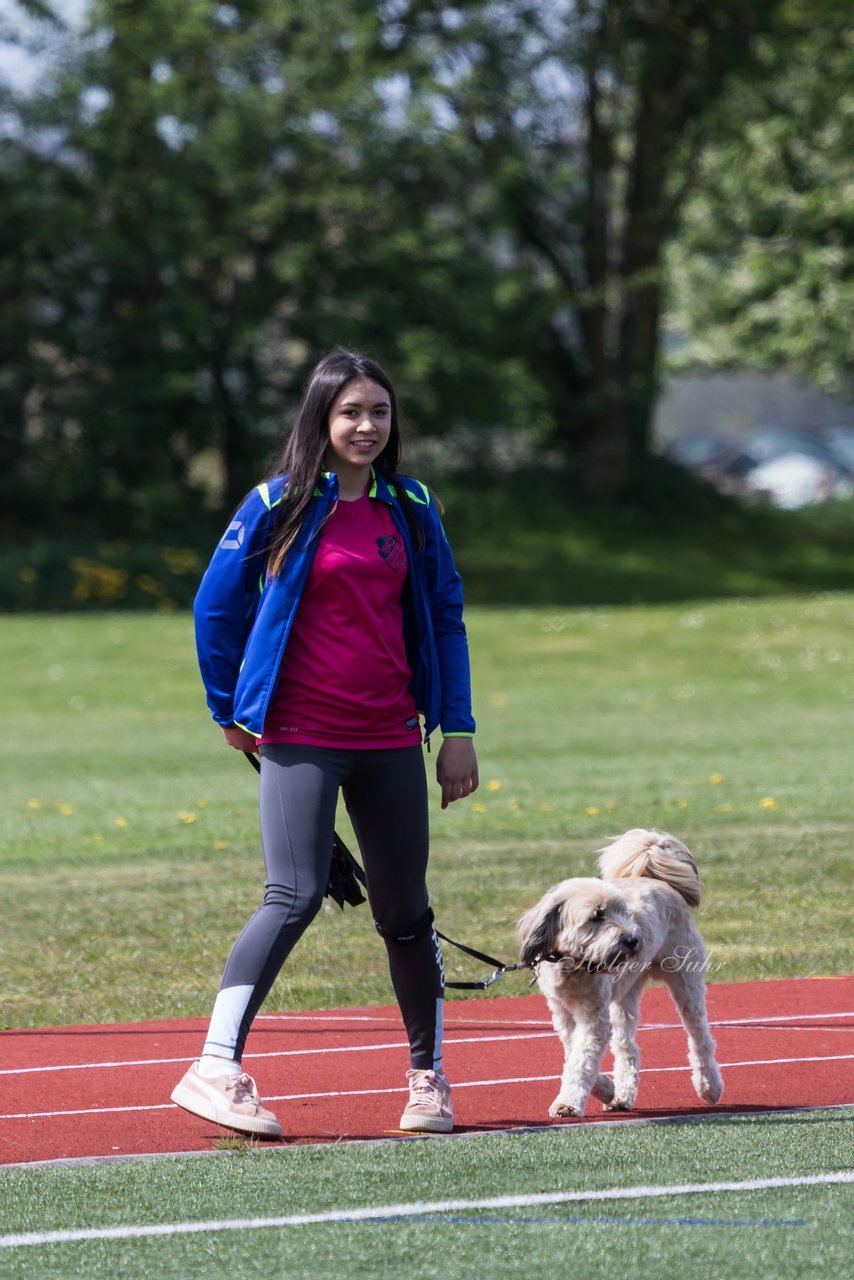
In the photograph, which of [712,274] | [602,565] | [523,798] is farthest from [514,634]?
[712,274]

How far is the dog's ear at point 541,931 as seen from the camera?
18.5 ft

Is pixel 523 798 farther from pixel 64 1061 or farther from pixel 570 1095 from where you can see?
pixel 570 1095

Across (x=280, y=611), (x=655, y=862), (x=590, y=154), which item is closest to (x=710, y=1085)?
(x=655, y=862)

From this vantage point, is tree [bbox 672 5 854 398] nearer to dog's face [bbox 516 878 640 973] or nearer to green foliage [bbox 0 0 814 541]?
green foliage [bbox 0 0 814 541]

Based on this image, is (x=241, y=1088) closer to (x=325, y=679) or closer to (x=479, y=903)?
(x=325, y=679)

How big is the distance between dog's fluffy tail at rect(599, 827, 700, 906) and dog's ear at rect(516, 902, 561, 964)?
500 millimetres

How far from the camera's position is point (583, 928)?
5586 millimetres

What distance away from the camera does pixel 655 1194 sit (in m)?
4.84

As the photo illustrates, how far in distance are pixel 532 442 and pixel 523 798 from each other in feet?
91.9

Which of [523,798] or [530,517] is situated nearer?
[523,798]

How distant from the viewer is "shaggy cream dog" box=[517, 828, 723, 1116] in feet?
18.4

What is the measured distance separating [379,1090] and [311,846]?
4.54 ft

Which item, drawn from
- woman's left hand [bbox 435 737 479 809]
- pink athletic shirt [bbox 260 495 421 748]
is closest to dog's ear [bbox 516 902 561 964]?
woman's left hand [bbox 435 737 479 809]

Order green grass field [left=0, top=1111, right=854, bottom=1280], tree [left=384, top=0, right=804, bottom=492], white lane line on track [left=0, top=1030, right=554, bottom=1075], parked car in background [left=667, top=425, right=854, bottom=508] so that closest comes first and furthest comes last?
green grass field [left=0, top=1111, right=854, bottom=1280] → white lane line on track [left=0, top=1030, right=554, bottom=1075] → tree [left=384, top=0, right=804, bottom=492] → parked car in background [left=667, top=425, right=854, bottom=508]
